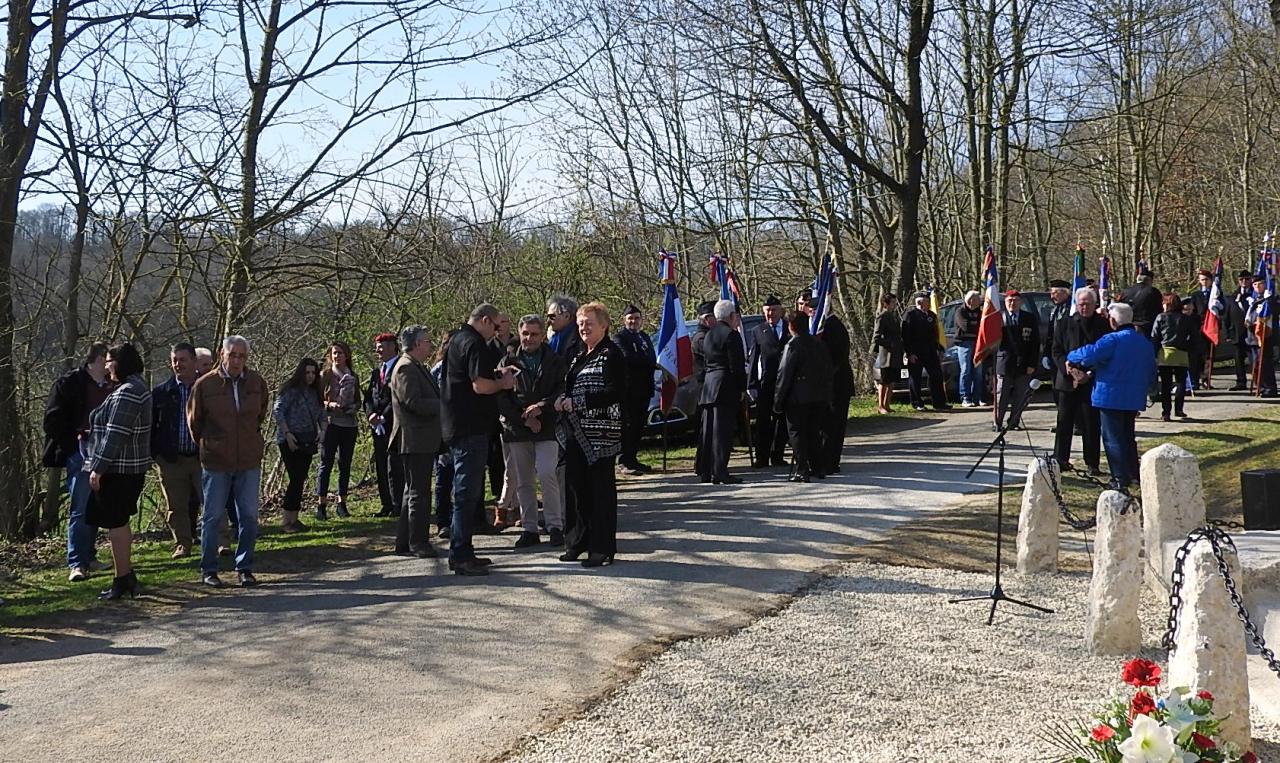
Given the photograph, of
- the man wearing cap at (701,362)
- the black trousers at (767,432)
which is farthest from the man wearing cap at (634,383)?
the black trousers at (767,432)

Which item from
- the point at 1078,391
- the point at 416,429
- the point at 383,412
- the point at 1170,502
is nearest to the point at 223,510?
the point at 416,429

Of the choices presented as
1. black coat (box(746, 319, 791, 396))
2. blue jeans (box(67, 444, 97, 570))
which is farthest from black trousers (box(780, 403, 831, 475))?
blue jeans (box(67, 444, 97, 570))

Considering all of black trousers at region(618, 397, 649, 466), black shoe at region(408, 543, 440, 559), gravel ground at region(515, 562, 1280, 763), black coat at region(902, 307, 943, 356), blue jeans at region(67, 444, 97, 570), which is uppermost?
black coat at region(902, 307, 943, 356)

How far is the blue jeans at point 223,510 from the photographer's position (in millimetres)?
9727

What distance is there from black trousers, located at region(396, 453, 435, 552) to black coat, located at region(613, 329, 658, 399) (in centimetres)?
181

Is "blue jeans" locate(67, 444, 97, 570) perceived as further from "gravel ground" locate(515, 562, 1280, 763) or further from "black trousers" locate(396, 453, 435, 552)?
"gravel ground" locate(515, 562, 1280, 763)

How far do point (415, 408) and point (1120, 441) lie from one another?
6.51 m

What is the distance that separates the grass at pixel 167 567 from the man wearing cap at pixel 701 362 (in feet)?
11.7

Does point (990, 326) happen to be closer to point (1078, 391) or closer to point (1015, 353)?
point (1078, 391)

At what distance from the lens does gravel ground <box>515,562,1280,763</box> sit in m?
5.60

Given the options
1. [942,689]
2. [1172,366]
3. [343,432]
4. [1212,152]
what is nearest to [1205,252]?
[1212,152]

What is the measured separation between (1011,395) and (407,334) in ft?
31.3

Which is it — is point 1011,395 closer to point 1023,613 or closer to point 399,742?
point 1023,613

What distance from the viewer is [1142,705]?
4.60 metres
